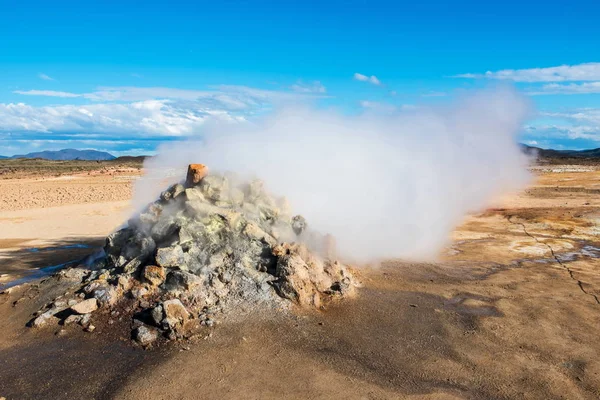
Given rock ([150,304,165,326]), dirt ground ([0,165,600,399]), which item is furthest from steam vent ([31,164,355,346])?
dirt ground ([0,165,600,399])

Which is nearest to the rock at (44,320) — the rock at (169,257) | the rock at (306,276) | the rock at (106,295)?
the rock at (106,295)

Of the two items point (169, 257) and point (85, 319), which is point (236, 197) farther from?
point (85, 319)

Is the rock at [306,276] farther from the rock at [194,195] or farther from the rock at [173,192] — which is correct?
the rock at [173,192]

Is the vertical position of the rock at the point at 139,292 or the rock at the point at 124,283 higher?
the rock at the point at 124,283

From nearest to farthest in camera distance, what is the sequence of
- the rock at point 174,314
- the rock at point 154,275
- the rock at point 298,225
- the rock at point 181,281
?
the rock at point 174,314 → the rock at point 181,281 → the rock at point 154,275 → the rock at point 298,225

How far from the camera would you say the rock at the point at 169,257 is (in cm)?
827

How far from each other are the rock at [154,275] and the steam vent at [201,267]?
0.02m

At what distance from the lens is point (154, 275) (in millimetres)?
8133

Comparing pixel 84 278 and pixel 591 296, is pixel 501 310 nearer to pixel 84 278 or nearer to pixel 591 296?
pixel 591 296

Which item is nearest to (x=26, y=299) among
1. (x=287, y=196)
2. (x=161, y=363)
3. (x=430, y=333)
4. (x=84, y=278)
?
(x=84, y=278)

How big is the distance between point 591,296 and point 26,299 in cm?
1139

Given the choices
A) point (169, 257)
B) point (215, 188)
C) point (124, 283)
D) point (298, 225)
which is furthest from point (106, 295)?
point (298, 225)

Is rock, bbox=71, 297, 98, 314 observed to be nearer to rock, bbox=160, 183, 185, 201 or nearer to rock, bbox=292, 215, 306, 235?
rock, bbox=160, 183, 185, 201

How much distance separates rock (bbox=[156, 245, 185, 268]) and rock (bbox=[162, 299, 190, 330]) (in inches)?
38.7
